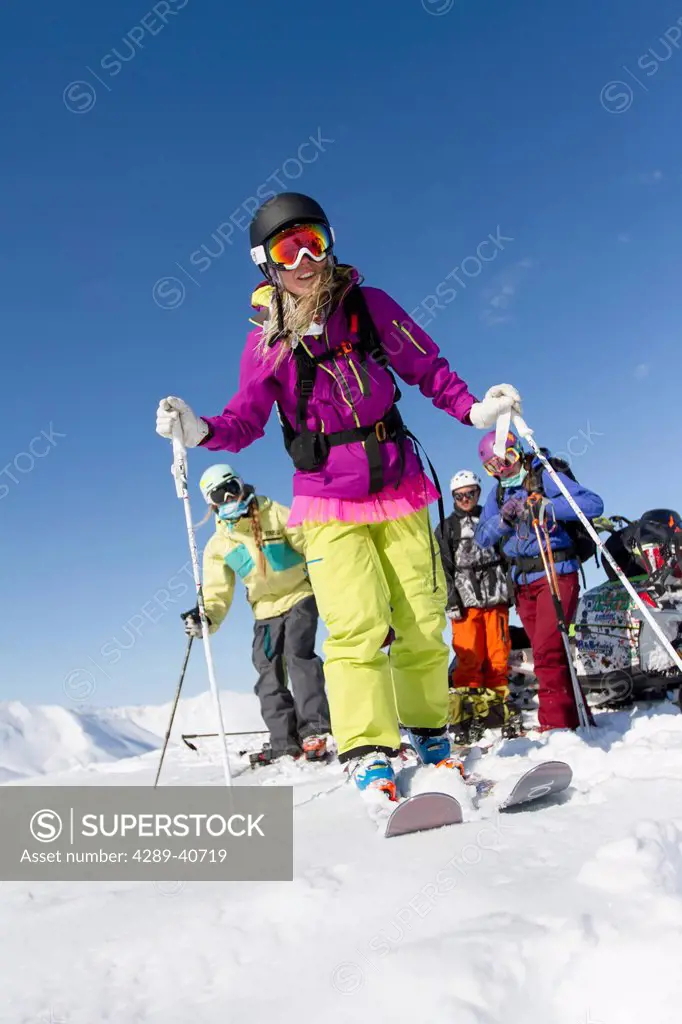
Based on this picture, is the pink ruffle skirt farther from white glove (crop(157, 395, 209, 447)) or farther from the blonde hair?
the blonde hair

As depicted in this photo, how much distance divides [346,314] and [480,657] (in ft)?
17.0

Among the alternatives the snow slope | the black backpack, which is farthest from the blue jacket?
the snow slope

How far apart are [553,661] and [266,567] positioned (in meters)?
3.08

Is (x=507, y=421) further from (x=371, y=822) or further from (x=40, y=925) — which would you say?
(x=40, y=925)

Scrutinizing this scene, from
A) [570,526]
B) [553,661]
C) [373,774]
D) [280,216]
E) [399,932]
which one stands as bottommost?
[399,932]

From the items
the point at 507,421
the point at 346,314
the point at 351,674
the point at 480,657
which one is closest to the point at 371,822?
the point at 351,674

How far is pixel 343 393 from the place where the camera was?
3.57 m

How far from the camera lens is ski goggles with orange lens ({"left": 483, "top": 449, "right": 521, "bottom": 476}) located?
5.98 metres

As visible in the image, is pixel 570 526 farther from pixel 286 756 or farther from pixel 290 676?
pixel 286 756

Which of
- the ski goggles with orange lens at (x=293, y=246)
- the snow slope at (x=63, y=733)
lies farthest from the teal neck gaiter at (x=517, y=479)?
the snow slope at (x=63, y=733)

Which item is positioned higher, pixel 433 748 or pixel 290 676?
pixel 290 676

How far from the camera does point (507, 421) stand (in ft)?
12.3

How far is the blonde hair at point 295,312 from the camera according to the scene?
11.8ft

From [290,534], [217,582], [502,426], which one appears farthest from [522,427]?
[217,582]
